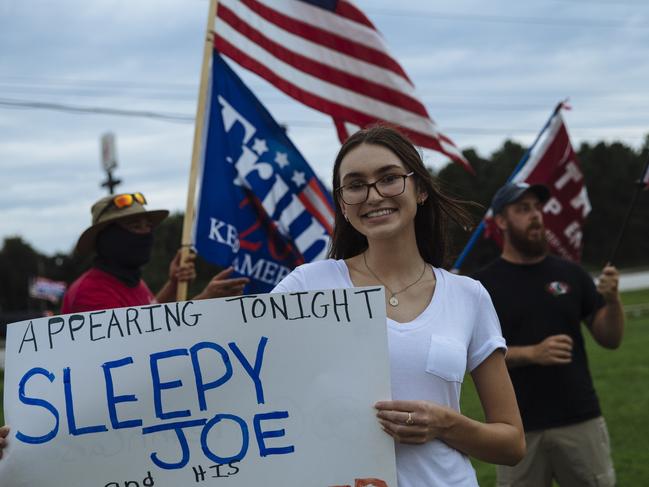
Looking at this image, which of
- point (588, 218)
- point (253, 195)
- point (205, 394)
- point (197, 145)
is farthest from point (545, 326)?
point (588, 218)

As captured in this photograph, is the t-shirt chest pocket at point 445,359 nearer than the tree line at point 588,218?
Yes

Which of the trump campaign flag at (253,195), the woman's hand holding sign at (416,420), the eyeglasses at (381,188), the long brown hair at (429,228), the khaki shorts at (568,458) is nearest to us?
the woman's hand holding sign at (416,420)

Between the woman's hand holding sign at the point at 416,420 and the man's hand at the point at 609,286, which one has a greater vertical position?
the man's hand at the point at 609,286

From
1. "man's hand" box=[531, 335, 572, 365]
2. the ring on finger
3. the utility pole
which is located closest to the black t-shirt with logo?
"man's hand" box=[531, 335, 572, 365]

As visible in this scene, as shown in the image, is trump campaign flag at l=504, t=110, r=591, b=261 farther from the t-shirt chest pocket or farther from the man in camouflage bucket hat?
the t-shirt chest pocket

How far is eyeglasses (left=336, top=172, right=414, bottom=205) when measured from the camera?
2.53m

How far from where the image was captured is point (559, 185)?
7.84m

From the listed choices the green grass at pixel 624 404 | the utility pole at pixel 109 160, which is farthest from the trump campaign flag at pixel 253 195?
the utility pole at pixel 109 160

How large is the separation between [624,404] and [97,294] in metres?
8.27

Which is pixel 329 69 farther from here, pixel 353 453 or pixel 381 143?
pixel 353 453

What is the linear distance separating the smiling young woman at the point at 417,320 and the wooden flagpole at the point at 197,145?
235 centimetres

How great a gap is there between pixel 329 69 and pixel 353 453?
4460 mm

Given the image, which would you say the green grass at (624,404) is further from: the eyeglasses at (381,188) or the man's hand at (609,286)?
the eyeglasses at (381,188)

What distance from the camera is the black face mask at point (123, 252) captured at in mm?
4758
